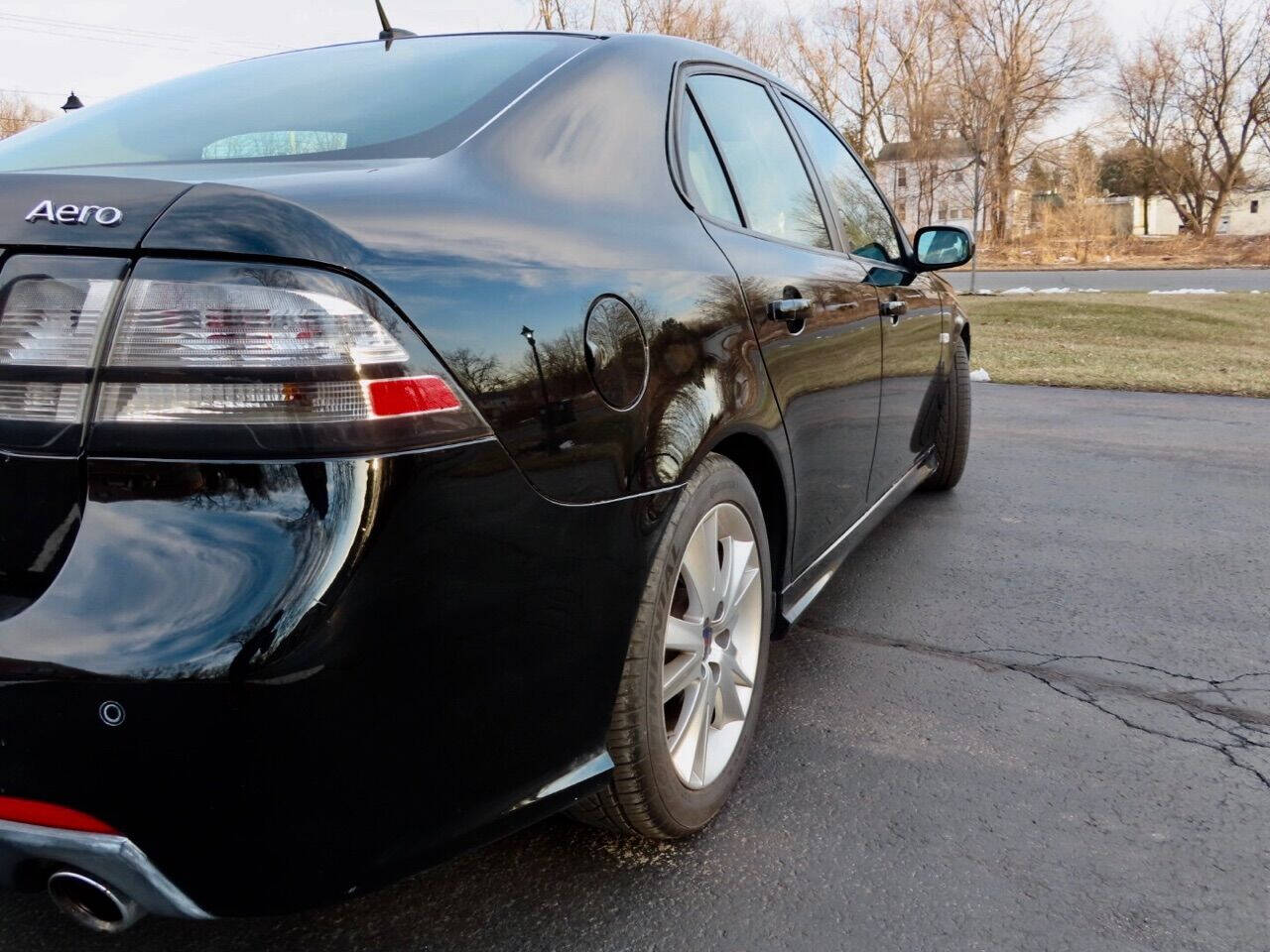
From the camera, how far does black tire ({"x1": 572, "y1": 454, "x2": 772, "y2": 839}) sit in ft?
5.90

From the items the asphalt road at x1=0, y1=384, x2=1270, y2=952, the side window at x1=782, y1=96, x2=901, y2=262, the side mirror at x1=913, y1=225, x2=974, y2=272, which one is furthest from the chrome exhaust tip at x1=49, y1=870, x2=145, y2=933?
the side mirror at x1=913, y1=225, x2=974, y2=272

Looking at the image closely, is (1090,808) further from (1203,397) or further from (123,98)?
(1203,397)

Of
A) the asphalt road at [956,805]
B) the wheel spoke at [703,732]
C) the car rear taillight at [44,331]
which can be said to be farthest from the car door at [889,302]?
the car rear taillight at [44,331]

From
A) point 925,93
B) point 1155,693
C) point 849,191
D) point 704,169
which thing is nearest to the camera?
point 704,169

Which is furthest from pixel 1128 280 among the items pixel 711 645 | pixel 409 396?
pixel 409 396

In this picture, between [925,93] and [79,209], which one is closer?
[79,209]

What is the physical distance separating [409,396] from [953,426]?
3772 mm

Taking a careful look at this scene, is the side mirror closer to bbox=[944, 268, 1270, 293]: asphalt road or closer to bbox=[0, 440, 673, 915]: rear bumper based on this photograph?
bbox=[0, 440, 673, 915]: rear bumper

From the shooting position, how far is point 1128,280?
2727cm

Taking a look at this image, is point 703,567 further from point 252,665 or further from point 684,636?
point 252,665

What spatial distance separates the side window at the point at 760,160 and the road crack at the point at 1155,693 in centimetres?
130

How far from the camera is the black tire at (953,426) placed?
4492 millimetres

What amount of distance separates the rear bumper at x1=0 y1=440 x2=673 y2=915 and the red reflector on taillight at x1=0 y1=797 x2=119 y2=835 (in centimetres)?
1

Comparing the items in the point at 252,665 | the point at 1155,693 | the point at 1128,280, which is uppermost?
the point at 252,665
